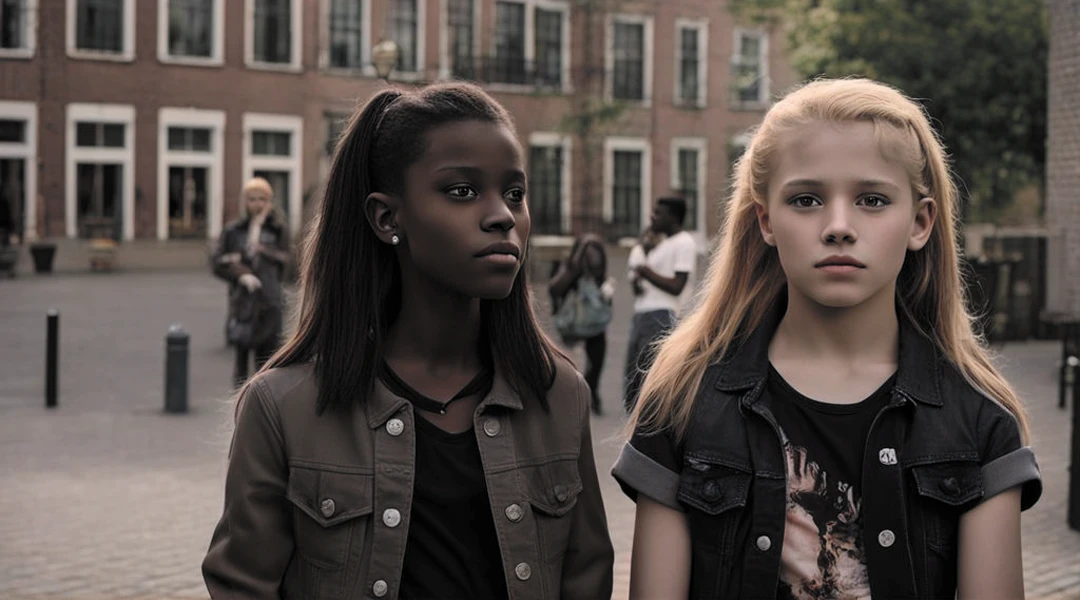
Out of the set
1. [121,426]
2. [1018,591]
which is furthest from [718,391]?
[121,426]

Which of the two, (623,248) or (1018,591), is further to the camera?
(623,248)

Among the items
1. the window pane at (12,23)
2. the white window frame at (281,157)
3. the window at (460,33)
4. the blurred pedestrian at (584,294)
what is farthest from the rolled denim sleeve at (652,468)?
the window at (460,33)

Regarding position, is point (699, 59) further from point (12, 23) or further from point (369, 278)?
point (369, 278)

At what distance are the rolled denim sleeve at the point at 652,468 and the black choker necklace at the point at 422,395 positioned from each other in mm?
299

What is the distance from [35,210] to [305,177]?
7.08 m

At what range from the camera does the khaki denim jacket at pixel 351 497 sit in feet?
9.20

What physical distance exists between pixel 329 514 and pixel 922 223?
1.13 m

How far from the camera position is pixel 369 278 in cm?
298

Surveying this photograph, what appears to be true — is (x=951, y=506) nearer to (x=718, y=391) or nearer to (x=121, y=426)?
(x=718, y=391)

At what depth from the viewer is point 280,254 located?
13836 millimetres

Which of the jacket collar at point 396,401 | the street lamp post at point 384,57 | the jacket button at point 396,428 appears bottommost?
the jacket button at point 396,428

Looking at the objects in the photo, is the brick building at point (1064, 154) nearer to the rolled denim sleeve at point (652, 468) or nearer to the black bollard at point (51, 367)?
the black bollard at point (51, 367)

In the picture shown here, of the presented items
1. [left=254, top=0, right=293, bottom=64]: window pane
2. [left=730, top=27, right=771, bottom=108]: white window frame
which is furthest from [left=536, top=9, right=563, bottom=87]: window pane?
[left=254, top=0, right=293, bottom=64]: window pane

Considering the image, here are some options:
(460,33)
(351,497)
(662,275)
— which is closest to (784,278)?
(351,497)
